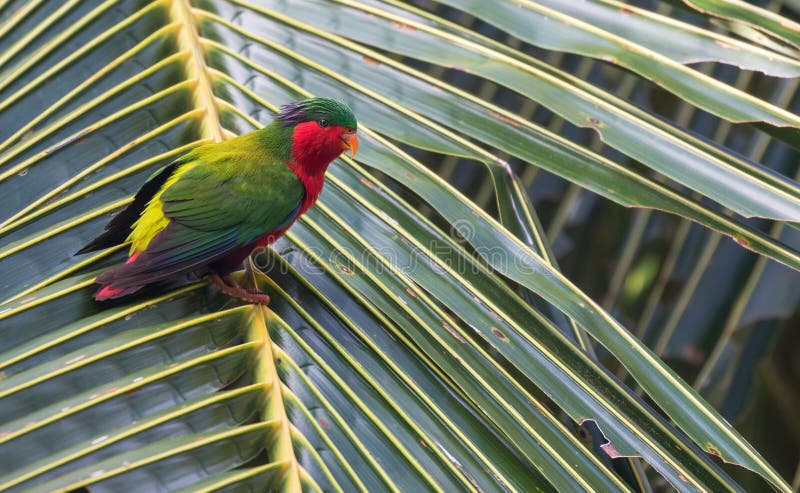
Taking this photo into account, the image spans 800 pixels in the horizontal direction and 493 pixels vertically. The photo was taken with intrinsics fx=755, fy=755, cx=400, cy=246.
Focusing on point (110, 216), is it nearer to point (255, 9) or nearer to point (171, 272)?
point (171, 272)

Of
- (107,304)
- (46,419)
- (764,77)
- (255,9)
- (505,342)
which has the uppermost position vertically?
(764,77)

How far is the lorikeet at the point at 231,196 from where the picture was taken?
170 cm

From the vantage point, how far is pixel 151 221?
1.76m

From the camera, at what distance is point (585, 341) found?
1932 mm

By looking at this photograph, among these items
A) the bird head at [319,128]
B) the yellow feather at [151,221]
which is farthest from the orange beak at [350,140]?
Result: the yellow feather at [151,221]

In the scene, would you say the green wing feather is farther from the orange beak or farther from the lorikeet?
the orange beak

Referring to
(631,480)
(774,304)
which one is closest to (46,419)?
(631,480)

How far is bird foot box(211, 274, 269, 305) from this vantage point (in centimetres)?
162

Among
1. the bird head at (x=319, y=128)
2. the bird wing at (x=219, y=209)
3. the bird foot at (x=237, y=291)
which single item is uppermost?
the bird head at (x=319, y=128)

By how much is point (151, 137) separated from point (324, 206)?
0.44 metres

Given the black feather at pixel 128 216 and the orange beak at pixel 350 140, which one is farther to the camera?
the orange beak at pixel 350 140

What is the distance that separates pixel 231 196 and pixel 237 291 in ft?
0.95

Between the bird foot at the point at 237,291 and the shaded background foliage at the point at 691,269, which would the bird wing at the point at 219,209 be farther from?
the shaded background foliage at the point at 691,269

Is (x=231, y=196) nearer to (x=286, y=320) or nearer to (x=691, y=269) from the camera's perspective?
(x=286, y=320)
